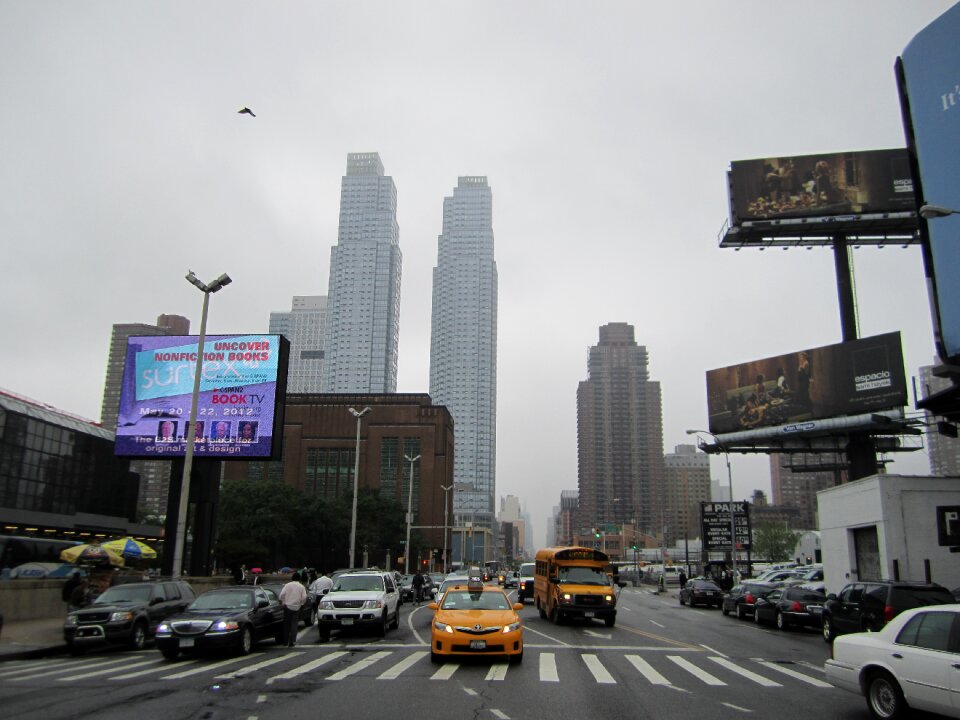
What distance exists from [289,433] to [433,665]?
104m

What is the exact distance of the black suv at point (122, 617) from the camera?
1744cm

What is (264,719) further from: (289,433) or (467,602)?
(289,433)

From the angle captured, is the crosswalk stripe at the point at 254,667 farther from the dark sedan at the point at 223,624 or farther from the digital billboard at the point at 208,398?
the digital billboard at the point at 208,398

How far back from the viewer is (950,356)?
78.7 ft

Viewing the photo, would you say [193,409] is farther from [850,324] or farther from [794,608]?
[850,324]

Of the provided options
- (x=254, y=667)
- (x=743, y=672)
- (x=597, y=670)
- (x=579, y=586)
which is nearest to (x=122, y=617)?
(x=254, y=667)

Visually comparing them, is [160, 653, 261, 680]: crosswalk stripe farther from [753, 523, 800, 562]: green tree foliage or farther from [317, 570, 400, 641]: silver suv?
[753, 523, 800, 562]: green tree foliage

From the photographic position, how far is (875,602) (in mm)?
16953

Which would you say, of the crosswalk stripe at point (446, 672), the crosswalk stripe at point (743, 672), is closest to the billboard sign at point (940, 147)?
the crosswalk stripe at point (743, 672)

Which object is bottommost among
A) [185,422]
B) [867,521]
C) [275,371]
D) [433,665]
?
[433,665]

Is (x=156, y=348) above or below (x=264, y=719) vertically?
above

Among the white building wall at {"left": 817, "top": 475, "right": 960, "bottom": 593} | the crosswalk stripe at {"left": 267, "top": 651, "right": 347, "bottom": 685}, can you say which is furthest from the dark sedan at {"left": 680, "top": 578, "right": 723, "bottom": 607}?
the crosswalk stripe at {"left": 267, "top": 651, "right": 347, "bottom": 685}

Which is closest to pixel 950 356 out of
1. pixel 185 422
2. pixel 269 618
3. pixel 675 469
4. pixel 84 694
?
pixel 269 618

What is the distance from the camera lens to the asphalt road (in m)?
10.1
